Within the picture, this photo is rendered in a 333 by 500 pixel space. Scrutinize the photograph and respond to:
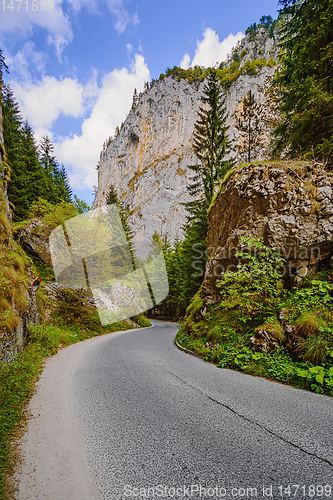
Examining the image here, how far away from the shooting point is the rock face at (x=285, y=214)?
6512 millimetres

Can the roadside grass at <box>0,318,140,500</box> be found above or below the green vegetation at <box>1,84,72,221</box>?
below

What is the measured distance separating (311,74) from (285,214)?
20.0ft

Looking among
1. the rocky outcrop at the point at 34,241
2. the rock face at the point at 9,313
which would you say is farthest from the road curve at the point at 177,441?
the rocky outcrop at the point at 34,241

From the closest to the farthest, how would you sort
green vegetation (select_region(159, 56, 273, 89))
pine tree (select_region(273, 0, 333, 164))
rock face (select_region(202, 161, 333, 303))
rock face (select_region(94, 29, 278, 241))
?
1. rock face (select_region(202, 161, 333, 303))
2. pine tree (select_region(273, 0, 333, 164))
3. rock face (select_region(94, 29, 278, 241))
4. green vegetation (select_region(159, 56, 273, 89))

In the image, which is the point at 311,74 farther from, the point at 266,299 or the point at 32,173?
the point at 32,173

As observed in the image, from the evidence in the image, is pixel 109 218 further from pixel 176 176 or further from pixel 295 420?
pixel 176 176

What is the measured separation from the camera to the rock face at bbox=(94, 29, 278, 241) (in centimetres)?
6525

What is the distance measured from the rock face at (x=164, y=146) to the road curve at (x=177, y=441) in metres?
58.5

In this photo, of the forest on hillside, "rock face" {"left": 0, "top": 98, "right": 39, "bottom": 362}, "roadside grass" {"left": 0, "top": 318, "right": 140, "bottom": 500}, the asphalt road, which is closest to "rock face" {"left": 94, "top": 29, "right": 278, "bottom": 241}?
the forest on hillside

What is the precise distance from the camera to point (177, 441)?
8.05 ft

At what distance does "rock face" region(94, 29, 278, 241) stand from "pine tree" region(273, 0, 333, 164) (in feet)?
168

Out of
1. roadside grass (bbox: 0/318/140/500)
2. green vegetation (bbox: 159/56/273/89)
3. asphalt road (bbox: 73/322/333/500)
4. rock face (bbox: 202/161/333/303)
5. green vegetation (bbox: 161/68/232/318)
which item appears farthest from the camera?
green vegetation (bbox: 159/56/273/89)

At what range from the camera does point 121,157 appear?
83.6m

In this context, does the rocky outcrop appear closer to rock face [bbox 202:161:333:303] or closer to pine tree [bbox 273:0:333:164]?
rock face [bbox 202:161:333:303]
